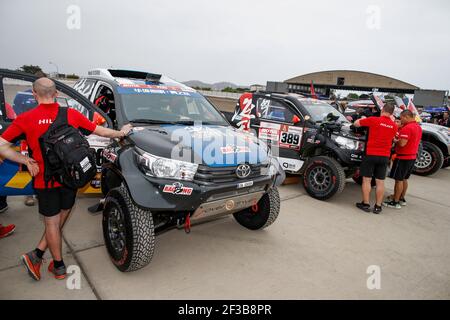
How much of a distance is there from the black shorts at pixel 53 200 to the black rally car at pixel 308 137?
151 inches

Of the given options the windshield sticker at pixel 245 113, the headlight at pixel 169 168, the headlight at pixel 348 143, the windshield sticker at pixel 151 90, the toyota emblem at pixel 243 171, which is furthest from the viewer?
the windshield sticker at pixel 245 113

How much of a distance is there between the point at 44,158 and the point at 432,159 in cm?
861

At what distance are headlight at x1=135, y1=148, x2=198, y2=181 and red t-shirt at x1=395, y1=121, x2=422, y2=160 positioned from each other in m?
4.01

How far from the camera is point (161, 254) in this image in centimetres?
336

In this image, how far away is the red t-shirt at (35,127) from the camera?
2434 millimetres

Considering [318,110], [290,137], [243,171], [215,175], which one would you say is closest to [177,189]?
[215,175]

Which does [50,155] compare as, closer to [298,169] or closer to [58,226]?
[58,226]

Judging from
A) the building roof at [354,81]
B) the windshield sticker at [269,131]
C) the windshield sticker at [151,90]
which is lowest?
the windshield sticker at [269,131]

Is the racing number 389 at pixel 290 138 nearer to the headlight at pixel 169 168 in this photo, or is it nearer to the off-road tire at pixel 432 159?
the headlight at pixel 169 168

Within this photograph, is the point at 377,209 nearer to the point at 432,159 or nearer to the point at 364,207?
the point at 364,207

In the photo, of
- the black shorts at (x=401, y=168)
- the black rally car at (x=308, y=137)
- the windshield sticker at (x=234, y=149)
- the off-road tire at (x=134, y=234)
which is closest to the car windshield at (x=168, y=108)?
the windshield sticker at (x=234, y=149)

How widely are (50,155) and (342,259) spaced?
10.6 ft

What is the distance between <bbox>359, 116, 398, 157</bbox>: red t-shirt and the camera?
15.4ft
